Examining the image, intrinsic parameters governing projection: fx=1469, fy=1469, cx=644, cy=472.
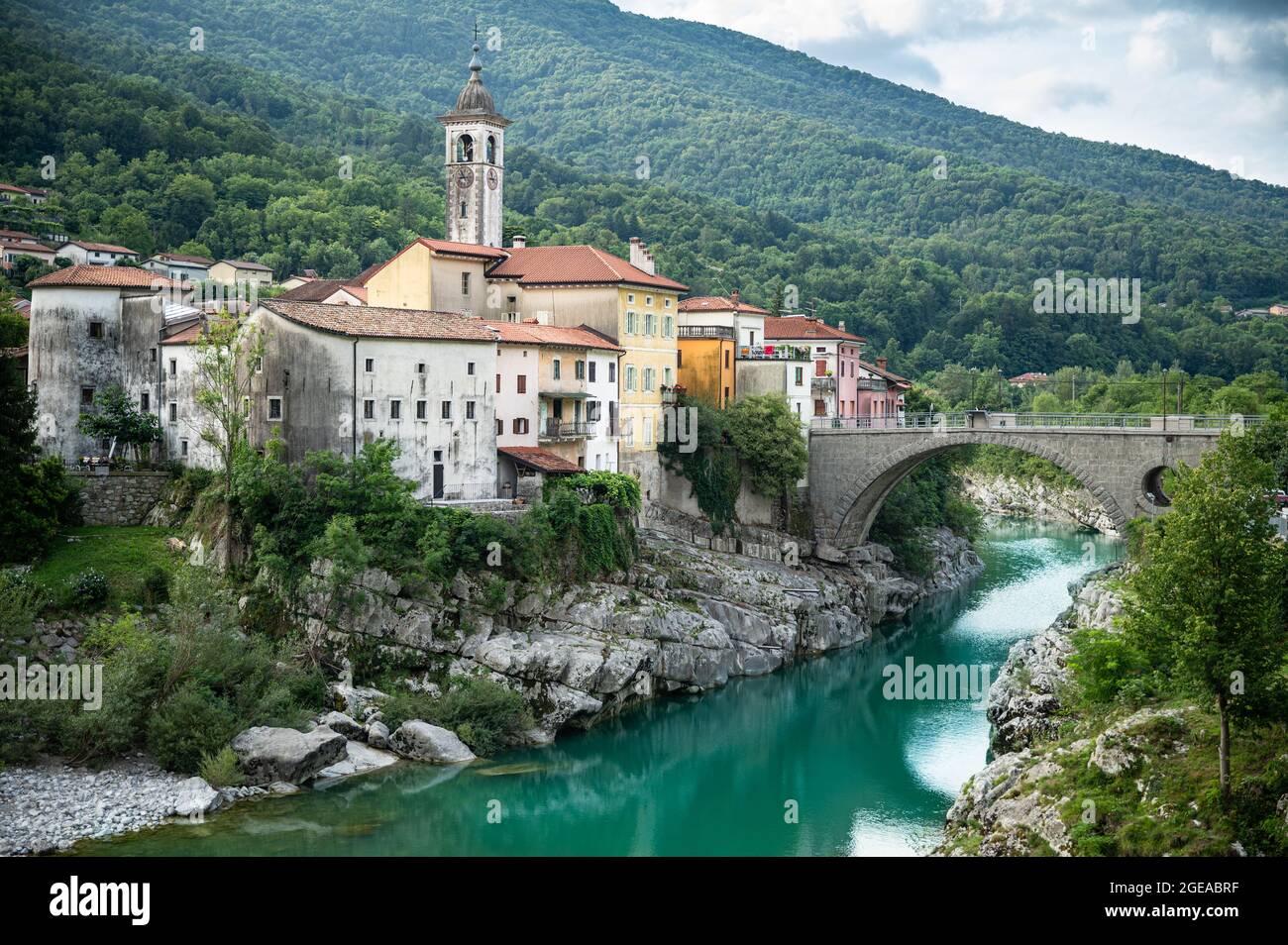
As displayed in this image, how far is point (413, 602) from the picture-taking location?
132 ft

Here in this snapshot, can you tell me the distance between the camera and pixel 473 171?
60625 millimetres

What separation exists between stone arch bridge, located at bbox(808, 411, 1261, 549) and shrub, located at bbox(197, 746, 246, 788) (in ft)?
99.6

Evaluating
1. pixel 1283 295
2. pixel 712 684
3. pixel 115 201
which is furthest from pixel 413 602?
pixel 1283 295

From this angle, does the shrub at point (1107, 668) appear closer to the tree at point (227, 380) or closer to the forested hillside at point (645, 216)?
the tree at point (227, 380)

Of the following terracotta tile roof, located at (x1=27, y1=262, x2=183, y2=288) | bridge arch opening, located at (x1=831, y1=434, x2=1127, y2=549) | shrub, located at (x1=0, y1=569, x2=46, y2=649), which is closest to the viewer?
shrub, located at (x1=0, y1=569, x2=46, y2=649)

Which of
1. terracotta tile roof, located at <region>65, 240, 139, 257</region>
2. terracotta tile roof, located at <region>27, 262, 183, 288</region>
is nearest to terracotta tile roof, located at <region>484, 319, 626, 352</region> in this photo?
terracotta tile roof, located at <region>27, 262, 183, 288</region>

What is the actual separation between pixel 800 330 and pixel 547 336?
20.0m

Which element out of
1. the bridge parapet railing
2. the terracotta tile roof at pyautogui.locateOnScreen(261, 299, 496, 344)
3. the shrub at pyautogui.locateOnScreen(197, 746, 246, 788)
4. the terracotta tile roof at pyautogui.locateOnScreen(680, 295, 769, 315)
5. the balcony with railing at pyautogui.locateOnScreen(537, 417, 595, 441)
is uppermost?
the terracotta tile roof at pyautogui.locateOnScreen(680, 295, 769, 315)

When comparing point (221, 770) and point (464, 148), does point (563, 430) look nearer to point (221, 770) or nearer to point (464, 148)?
point (464, 148)

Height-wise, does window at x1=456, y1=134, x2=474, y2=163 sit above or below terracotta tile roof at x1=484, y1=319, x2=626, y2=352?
above

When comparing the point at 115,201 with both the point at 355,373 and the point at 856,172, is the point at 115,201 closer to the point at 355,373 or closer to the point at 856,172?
the point at 355,373

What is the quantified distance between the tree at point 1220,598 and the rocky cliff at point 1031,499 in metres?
59.3

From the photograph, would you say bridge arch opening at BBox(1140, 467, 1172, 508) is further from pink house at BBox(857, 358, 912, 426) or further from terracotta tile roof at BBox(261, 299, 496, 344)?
terracotta tile roof at BBox(261, 299, 496, 344)

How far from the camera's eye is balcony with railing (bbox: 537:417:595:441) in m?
49.1
